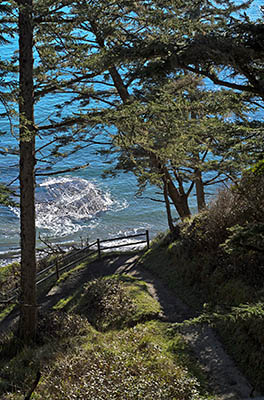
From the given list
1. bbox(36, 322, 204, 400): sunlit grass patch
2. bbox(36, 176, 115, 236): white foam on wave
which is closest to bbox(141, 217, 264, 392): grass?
bbox(36, 322, 204, 400): sunlit grass patch

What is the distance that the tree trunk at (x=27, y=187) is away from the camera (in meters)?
8.31

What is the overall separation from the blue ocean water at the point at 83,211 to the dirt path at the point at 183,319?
729 cm

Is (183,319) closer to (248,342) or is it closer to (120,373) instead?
(248,342)

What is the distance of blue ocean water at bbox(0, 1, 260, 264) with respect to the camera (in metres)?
23.4

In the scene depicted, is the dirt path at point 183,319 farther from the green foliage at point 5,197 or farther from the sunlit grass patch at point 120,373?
the green foliage at point 5,197

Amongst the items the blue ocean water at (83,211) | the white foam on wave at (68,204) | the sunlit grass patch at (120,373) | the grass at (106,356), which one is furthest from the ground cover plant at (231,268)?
the white foam on wave at (68,204)

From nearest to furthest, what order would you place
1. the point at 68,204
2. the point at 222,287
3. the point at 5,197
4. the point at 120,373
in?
the point at 120,373, the point at 5,197, the point at 222,287, the point at 68,204

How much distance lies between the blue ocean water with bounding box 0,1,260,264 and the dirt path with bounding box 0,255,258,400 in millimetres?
7295

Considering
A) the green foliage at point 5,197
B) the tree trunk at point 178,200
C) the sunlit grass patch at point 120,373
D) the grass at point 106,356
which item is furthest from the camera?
the tree trunk at point 178,200

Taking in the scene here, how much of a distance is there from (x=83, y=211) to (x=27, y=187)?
695 inches

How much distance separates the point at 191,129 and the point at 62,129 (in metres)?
3.95

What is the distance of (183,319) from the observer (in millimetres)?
8406

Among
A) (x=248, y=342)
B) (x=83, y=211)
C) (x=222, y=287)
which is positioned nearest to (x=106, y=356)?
(x=248, y=342)

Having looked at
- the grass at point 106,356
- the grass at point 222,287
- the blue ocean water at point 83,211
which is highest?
the blue ocean water at point 83,211
